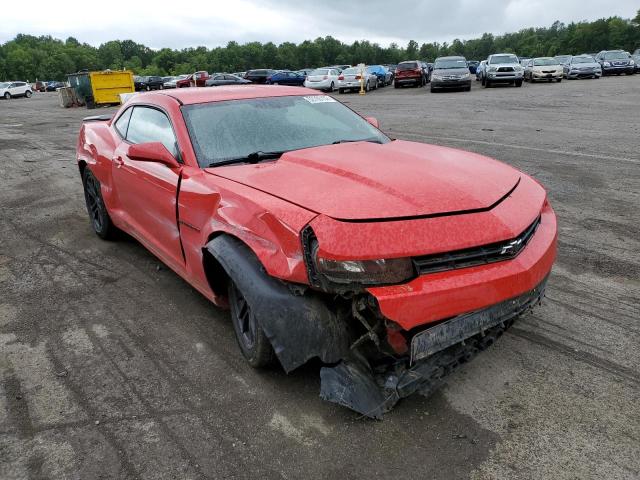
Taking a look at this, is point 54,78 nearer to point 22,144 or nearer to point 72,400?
point 22,144

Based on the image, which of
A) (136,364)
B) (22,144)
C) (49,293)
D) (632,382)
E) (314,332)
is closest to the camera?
(314,332)

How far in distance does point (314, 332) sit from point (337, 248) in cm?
43

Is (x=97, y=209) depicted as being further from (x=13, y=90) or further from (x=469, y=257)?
(x=13, y=90)

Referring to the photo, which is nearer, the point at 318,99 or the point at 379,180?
the point at 379,180

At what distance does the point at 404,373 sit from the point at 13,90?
53995mm

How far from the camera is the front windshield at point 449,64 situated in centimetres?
2377

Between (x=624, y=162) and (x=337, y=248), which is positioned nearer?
(x=337, y=248)

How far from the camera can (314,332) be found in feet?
7.75

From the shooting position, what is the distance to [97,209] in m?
5.23

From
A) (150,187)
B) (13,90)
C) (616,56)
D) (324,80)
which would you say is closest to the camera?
(150,187)

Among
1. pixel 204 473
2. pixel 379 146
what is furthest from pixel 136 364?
pixel 379 146

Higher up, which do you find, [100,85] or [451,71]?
[451,71]

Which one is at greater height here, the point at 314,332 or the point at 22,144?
the point at 314,332

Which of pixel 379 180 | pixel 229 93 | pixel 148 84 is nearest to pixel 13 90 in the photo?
pixel 148 84
